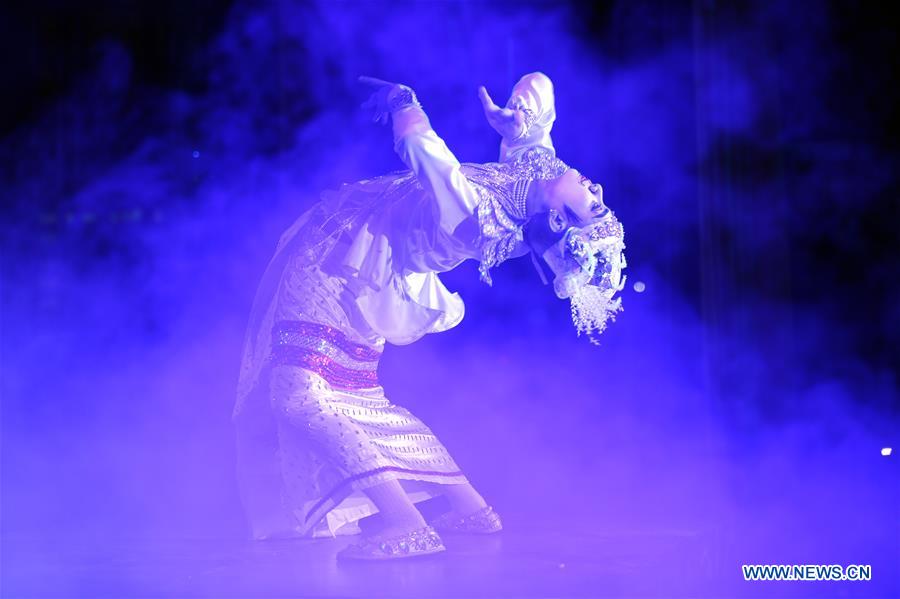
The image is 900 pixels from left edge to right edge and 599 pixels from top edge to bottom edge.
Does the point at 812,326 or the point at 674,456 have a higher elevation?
the point at 812,326

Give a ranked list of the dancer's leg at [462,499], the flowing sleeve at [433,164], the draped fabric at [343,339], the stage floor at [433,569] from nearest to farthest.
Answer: the stage floor at [433,569]
the flowing sleeve at [433,164]
the draped fabric at [343,339]
the dancer's leg at [462,499]

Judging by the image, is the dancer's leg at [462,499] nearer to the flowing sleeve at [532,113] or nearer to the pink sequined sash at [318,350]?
the pink sequined sash at [318,350]

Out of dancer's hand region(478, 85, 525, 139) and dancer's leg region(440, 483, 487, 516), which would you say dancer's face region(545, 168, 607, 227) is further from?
dancer's leg region(440, 483, 487, 516)

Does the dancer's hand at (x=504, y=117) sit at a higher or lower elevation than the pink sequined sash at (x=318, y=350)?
higher

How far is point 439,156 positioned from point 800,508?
221 cm

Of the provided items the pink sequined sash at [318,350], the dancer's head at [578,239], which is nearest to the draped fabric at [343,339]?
the pink sequined sash at [318,350]

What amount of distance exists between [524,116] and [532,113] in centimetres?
3

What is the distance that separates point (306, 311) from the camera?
315 cm

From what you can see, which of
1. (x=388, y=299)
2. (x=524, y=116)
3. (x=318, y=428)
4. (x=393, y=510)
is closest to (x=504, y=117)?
(x=524, y=116)

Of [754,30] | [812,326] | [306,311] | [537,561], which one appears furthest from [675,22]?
[537,561]

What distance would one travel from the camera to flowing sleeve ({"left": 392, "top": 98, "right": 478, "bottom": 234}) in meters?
2.77

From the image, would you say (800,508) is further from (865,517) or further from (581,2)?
(581,2)

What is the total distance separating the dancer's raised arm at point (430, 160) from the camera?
9.10 feet

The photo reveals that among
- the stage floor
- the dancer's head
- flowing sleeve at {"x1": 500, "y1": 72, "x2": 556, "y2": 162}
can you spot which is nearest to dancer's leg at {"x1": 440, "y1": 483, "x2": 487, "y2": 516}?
the stage floor
